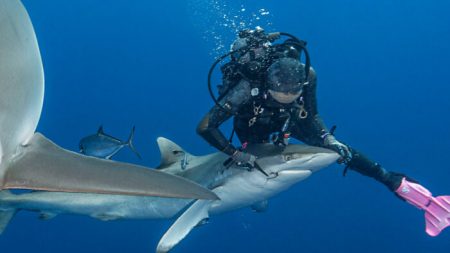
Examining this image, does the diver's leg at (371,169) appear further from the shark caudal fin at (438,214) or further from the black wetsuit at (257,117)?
the black wetsuit at (257,117)

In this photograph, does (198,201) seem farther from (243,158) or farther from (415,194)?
(415,194)

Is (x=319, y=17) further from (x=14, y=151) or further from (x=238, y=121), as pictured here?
(x=14, y=151)

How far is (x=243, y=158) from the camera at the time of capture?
13.0 feet

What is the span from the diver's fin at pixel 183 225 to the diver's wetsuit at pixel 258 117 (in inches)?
26.5

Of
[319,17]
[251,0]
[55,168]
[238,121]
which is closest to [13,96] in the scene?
[55,168]

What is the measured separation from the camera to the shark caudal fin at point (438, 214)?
5.13 m

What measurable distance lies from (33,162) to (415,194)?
4952mm

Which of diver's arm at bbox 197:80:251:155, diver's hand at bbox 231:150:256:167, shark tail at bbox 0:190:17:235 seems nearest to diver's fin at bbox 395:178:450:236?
diver's hand at bbox 231:150:256:167

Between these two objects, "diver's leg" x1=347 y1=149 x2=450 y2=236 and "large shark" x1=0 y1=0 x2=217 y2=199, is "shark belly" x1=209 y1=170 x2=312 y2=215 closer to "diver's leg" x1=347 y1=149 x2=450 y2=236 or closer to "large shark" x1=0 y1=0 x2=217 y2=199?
"diver's leg" x1=347 y1=149 x2=450 y2=236

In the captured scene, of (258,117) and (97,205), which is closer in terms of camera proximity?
(258,117)

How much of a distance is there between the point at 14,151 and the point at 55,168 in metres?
0.21

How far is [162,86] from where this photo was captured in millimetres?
39312

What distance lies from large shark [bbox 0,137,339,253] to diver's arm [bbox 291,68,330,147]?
1.01m

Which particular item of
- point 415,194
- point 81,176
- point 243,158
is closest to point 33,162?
point 81,176
